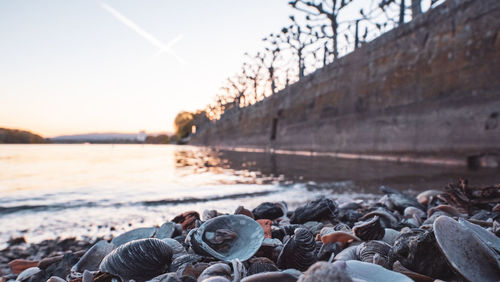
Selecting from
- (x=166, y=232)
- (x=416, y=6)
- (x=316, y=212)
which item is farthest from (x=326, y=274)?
(x=416, y=6)

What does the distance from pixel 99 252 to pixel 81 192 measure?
10.7 ft

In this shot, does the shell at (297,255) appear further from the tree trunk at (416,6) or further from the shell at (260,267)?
the tree trunk at (416,6)

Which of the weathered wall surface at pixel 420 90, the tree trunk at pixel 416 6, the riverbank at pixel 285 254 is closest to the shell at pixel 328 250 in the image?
the riverbank at pixel 285 254

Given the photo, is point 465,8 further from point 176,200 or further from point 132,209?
point 132,209

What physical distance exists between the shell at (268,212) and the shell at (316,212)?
23 cm

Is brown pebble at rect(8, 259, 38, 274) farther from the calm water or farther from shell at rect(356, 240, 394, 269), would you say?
shell at rect(356, 240, 394, 269)

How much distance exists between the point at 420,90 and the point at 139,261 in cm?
798

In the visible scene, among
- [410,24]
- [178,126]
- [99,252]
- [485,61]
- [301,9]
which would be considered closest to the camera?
[99,252]

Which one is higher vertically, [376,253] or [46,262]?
[376,253]

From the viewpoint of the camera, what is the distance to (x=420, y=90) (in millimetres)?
7406

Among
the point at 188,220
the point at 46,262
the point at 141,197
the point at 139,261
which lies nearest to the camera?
the point at 139,261

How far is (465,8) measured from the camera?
20.8 ft

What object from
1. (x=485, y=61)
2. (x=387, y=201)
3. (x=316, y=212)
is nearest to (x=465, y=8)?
(x=485, y=61)

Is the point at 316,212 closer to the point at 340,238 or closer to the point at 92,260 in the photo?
the point at 340,238
